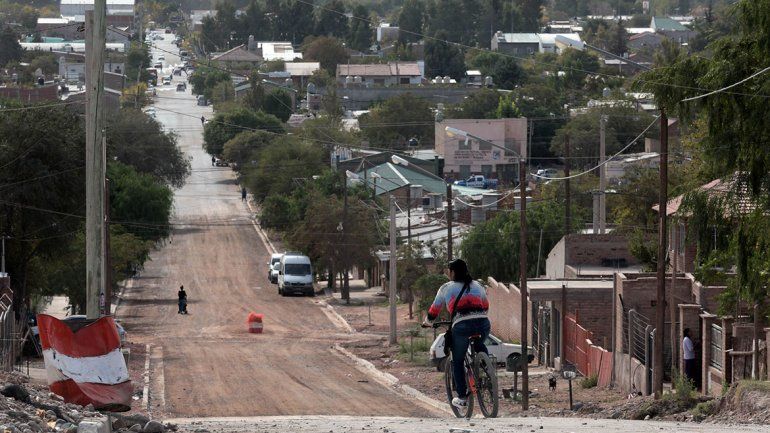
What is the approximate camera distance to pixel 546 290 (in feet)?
119

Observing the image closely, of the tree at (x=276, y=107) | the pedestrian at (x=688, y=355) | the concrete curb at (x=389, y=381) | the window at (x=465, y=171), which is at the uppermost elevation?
the tree at (x=276, y=107)

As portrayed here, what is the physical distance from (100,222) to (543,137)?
3857 inches

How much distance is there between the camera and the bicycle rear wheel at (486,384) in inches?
597

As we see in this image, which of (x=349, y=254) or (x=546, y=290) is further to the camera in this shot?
(x=349, y=254)

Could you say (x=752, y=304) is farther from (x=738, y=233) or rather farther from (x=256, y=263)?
(x=256, y=263)

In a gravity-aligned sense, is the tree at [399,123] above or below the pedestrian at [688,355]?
above

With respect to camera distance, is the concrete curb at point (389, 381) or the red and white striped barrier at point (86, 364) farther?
the concrete curb at point (389, 381)

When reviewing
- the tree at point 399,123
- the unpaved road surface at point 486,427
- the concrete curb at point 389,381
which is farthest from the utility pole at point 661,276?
the tree at point 399,123

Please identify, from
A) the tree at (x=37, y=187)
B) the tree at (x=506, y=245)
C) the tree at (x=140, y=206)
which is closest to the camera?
the tree at (x=37, y=187)

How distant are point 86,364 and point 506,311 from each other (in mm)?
27833

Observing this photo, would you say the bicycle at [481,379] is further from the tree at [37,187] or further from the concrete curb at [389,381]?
the tree at [37,187]

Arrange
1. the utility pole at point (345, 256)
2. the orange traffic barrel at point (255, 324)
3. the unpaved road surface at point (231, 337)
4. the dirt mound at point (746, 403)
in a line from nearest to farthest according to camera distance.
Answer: the dirt mound at point (746, 403) → the unpaved road surface at point (231, 337) → the orange traffic barrel at point (255, 324) → the utility pole at point (345, 256)

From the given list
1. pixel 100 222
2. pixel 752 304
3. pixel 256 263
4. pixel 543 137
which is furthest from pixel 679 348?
pixel 543 137

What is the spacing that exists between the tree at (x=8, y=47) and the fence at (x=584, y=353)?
159540mm
